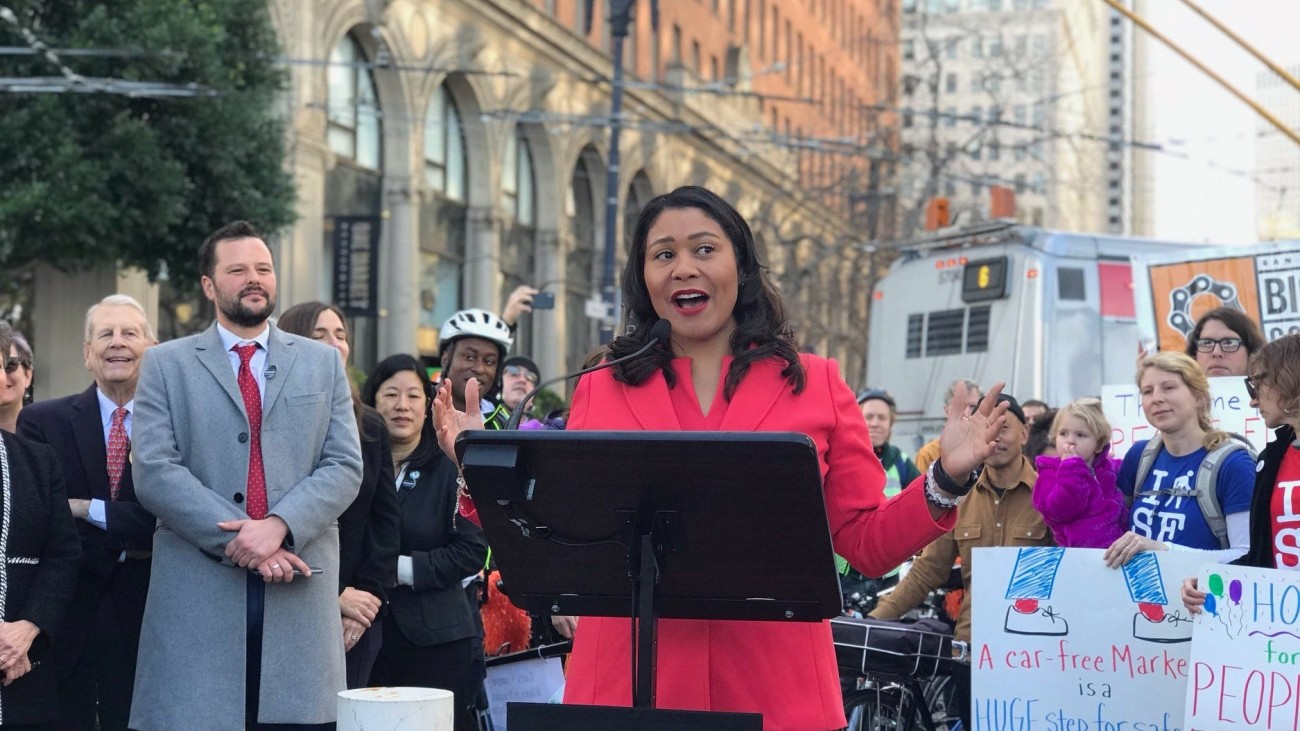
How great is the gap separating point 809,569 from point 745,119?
46.9m

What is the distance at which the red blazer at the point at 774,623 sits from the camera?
3.60m

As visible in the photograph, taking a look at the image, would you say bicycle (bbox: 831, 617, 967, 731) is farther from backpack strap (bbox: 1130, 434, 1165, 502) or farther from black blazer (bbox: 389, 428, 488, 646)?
black blazer (bbox: 389, 428, 488, 646)

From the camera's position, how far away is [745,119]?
49.5 m

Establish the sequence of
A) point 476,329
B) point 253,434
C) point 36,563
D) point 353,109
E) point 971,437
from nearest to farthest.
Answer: point 971,437
point 253,434
point 36,563
point 476,329
point 353,109

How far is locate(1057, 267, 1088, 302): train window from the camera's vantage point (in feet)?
59.4

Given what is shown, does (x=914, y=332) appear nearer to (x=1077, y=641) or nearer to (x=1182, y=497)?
(x=1077, y=641)

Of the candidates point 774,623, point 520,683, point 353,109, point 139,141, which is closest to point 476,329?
point 520,683

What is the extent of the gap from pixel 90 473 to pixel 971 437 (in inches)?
147

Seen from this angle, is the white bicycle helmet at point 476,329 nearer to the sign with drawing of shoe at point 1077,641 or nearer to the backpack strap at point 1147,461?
the sign with drawing of shoe at point 1077,641

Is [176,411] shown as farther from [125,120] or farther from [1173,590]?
[125,120]

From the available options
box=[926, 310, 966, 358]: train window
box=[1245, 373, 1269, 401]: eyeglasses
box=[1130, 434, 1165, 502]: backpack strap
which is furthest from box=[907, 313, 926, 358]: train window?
box=[1245, 373, 1269, 401]: eyeglasses

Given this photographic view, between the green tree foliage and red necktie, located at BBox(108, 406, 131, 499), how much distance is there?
43.3 feet

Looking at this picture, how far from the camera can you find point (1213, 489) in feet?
22.6

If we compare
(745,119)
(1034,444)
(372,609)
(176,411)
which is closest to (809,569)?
(176,411)
